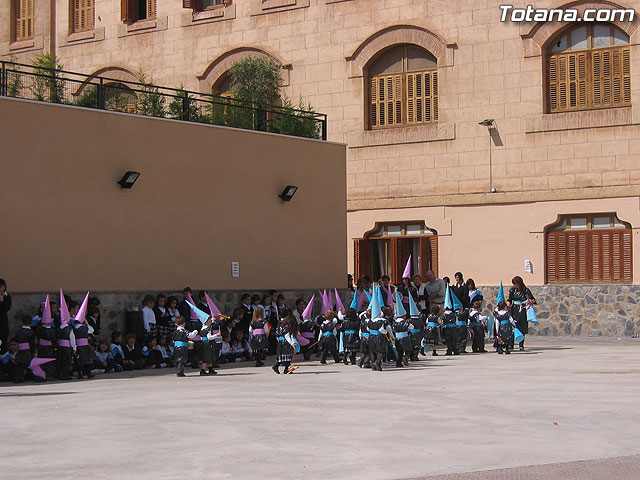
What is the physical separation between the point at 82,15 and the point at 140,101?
568 inches

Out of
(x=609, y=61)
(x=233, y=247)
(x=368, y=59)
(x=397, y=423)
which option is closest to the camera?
(x=397, y=423)

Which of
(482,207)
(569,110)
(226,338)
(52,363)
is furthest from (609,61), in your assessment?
(52,363)

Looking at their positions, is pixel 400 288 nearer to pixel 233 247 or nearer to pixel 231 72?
pixel 233 247

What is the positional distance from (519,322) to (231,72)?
13352 millimetres

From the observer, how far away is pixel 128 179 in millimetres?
21188

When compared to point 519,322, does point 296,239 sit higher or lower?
higher

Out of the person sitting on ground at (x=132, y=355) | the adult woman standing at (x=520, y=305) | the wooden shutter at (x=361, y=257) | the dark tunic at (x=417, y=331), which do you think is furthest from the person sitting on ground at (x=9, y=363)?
the wooden shutter at (x=361, y=257)

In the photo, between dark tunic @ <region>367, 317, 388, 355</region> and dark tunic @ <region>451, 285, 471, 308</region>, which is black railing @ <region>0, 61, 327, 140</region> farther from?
dark tunic @ <region>367, 317, 388, 355</region>

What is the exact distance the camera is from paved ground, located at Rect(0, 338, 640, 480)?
9.37m

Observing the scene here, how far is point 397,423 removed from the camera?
1190 centimetres

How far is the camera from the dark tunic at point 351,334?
66.2 ft

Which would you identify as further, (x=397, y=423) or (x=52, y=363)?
(x=52, y=363)

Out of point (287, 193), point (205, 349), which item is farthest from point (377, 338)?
point (287, 193)

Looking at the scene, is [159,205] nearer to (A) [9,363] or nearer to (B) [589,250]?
(A) [9,363]
